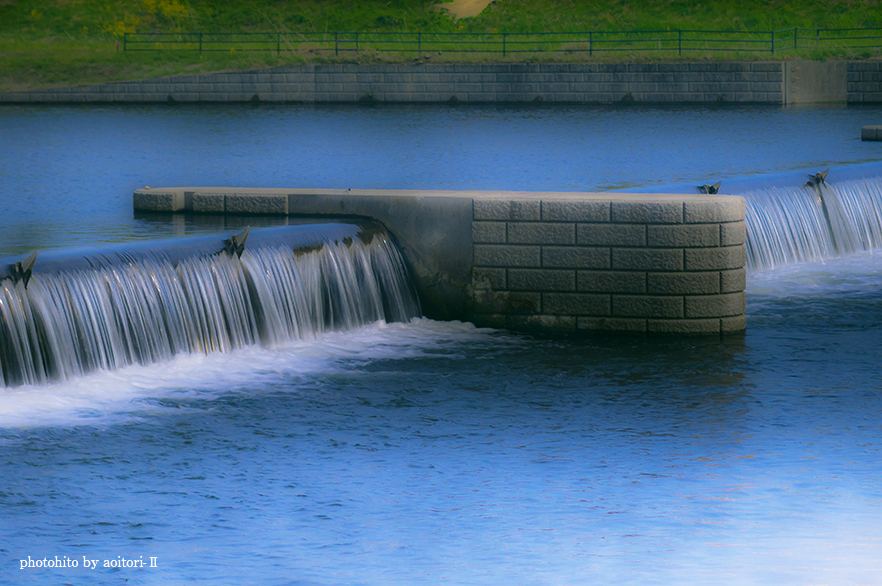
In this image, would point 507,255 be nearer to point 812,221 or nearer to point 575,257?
point 575,257

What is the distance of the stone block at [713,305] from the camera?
11.7 meters

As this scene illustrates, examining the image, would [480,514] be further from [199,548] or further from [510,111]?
[510,111]

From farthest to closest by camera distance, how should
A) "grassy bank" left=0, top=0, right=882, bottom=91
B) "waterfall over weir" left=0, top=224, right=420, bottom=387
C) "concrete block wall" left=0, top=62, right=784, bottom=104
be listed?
"grassy bank" left=0, top=0, right=882, bottom=91
"concrete block wall" left=0, top=62, right=784, bottom=104
"waterfall over weir" left=0, top=224, right=420, bottom=387

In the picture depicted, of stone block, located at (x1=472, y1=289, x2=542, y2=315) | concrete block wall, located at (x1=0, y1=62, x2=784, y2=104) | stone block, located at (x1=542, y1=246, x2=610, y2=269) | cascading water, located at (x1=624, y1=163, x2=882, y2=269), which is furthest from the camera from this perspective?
concrete block wall, located at (x1=0, y1=62, x2=784, y2=104)

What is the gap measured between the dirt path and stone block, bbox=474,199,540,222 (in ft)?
181

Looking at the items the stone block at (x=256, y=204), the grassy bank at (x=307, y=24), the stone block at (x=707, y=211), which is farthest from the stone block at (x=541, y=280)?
the grassy bank at (x=307, y=24)

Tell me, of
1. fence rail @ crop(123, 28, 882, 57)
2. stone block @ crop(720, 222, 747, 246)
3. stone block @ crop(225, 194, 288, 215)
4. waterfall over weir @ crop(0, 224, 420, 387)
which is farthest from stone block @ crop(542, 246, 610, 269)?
fence rail @ crop(123, 28, 882, 57)

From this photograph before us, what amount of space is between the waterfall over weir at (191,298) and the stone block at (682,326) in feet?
8.06

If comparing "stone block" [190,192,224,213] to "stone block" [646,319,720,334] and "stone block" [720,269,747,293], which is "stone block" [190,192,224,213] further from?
"stone block" [720,269,747,293]

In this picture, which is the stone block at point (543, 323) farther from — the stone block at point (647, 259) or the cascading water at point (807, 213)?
the cascading water at point (807, 213)

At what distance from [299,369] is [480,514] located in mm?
3744

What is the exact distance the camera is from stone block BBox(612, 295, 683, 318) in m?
11.7

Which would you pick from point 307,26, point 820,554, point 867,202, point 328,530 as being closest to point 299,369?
point 328,530

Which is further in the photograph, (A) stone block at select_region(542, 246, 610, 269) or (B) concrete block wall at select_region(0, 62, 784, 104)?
(B) concrete block wall at select_region(0, 62, 784, 104)
